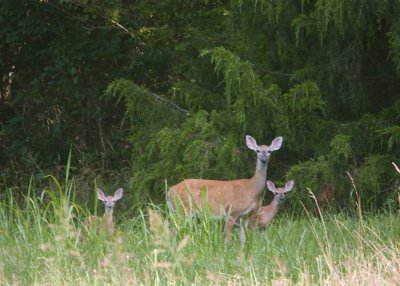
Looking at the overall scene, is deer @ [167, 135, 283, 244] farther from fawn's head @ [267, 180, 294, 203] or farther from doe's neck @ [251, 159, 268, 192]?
fawn's head @ [267, 180, 294, 203]

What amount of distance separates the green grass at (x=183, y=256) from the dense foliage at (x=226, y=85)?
2.67 meters

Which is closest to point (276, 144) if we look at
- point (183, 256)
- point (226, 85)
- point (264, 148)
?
point (264, 148)

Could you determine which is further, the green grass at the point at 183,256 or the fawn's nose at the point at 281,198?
the fawn's nose at the point at 281,198

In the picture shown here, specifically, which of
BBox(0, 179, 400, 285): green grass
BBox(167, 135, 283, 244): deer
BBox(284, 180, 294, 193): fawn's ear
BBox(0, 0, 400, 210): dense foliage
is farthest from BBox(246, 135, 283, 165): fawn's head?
BBox(0, 179, 400, 285): green grass

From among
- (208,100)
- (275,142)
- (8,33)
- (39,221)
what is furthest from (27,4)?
(39,221)

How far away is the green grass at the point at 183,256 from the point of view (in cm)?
570

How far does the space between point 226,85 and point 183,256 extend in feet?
15.9

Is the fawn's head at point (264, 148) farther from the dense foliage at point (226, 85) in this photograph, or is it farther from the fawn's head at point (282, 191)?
the dense foliage at point (226, 85)

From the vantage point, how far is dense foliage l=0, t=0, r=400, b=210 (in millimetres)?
10508

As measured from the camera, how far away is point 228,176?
1120 centimetres

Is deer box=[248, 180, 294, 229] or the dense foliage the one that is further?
the dense foliage

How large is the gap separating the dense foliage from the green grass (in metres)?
2.67

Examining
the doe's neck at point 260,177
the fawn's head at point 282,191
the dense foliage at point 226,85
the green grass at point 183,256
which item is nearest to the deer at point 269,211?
the fawn's head at point 282,191

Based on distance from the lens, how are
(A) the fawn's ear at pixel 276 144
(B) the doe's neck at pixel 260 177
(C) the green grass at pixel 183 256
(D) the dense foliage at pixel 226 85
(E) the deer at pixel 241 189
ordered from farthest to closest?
(D) the dense foliage at pixel 226 85
(B) the doe's neck at pixel 260 177
(A) the fawn's ear at pixel 276 144
(E) the deer at pixel 241 189
(C) the green grass at pixel 183 256
